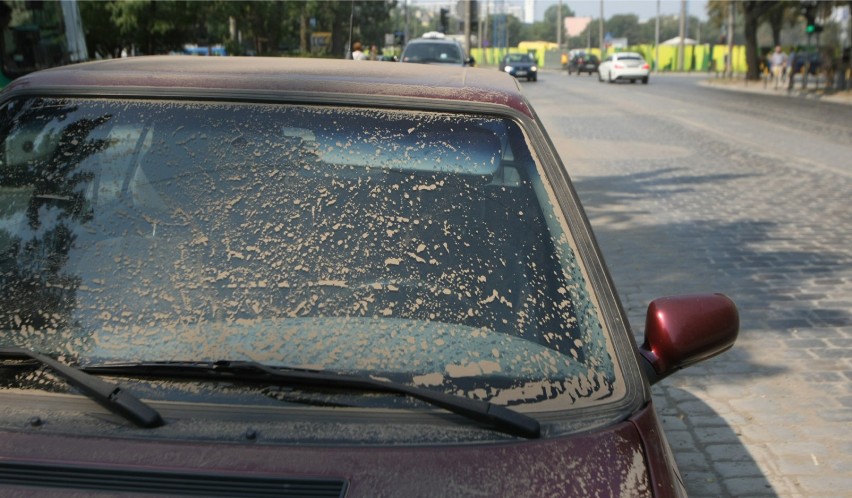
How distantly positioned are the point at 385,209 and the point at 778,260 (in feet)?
22.2

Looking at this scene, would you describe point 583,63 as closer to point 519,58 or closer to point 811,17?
point 519,58

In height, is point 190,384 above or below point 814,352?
above

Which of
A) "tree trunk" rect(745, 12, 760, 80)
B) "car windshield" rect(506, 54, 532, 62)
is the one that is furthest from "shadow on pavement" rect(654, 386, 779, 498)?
"car windshield" rect(506, 54, 532, 62)

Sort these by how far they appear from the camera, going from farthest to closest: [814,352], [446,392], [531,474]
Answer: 1. [814,352]
2. [446,392]
3. [531,474]

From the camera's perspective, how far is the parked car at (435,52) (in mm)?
25500

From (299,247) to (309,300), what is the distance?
125mm

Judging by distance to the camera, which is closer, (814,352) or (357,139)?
(357,139)

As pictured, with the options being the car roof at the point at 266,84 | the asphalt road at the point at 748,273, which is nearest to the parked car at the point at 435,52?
the asphalt road at the point at 748,273

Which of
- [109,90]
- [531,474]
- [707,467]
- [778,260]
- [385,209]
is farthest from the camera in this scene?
[778,260]

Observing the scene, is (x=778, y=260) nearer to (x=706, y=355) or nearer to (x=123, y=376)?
(x=706, y=355)

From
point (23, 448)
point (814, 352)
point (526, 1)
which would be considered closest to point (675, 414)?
point (814, 352)

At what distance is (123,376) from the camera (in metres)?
1.99

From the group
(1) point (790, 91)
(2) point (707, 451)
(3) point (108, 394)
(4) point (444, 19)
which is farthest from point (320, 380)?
(1) point (790, 91)

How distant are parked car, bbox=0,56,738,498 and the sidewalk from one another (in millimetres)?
34205
